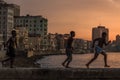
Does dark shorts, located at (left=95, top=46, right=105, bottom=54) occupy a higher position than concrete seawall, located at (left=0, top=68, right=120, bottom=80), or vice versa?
dark shorts, located at (left=95, top=46, right=105, bottom=54)

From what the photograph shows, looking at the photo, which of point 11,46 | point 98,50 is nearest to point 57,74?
point 98,50

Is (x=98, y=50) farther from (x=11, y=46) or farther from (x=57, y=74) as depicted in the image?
(x=11, y=46)

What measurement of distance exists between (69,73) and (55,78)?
598 mm

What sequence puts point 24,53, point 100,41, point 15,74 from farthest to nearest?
point 24,53, point 100,41, point 15,74

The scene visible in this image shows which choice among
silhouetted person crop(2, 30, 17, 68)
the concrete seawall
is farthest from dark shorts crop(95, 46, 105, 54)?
silhouetted person crop(2, 30, 17, 68)

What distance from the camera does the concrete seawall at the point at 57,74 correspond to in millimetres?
17125

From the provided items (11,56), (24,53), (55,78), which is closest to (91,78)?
(55,78)

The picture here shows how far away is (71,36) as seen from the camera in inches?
773

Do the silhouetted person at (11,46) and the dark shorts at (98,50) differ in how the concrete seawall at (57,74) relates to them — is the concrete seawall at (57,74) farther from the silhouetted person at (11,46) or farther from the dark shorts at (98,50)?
the silhouetted person at (11,46)

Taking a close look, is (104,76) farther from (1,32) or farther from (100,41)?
(1,32)

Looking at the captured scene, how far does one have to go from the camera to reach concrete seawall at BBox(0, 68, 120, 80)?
17125mm

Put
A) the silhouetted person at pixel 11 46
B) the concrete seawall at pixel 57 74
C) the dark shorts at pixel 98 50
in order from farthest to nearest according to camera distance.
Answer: the silhouetted person at pixel 11 46 < the dark shorts at pixel 98 50 < the concrete seawall at pixel 57 74

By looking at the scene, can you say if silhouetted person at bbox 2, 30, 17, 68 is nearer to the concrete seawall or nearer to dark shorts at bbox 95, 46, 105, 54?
the concrete seawall

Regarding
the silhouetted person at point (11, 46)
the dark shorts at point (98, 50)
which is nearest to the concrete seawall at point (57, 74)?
the dark shorts at point (98, 50)
